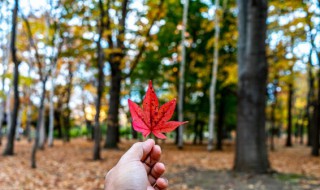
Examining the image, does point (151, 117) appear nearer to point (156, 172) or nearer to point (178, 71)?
point (156, 172)

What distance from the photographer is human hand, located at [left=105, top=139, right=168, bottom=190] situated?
1.22m

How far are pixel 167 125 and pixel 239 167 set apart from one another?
7129mm

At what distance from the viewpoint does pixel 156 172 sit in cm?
127

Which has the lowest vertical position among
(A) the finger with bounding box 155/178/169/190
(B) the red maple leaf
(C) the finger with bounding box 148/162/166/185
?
(A) the finger with bounding box 155/178/169/190

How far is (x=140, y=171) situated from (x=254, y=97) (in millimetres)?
6818

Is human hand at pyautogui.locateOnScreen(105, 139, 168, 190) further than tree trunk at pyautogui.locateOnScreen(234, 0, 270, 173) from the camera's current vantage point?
No

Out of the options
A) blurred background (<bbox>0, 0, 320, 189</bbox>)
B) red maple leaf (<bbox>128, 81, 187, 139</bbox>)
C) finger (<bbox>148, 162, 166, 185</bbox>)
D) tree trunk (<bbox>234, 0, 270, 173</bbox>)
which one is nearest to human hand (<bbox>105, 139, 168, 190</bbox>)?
finger (<bbox>148, 162, 166, 185</bbox>)

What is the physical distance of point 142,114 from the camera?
1.13m

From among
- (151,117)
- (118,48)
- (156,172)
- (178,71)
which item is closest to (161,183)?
(156,172)

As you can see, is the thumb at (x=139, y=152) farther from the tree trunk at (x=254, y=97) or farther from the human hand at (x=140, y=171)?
the tree trunk at (x=254, y=97)

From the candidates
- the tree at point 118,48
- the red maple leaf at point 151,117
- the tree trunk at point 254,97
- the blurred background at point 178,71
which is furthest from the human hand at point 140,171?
the tree at point 118,48

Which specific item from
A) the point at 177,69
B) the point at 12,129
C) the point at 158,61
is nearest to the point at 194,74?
the point at 177,69

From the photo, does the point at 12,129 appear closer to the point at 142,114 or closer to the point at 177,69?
the point at 177,69

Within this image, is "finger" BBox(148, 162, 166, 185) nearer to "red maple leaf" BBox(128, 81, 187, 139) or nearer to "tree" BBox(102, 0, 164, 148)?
"red maple leaf" BBox(128, 81, 187, 139)
